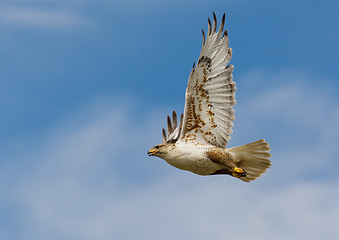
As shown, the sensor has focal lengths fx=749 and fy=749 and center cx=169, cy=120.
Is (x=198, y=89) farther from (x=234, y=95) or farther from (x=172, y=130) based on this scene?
(x=172, y=130)

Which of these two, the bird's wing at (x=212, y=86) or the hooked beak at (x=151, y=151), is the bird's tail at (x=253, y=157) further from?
the hooked beak at (x=151, y=151)

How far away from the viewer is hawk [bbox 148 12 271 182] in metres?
16.1

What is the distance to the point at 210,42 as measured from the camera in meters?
16.1

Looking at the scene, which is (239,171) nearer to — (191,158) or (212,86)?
(191,158)

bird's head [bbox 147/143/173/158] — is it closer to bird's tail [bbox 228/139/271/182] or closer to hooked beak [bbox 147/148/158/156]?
hooked beak [bbox 147/148/158/156]

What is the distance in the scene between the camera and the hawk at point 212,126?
1608cm

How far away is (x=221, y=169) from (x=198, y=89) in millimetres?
1858

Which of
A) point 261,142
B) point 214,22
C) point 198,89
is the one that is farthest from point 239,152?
point 214,22

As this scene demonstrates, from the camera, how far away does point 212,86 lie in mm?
16109

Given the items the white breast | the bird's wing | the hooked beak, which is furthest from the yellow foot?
the hooked beak

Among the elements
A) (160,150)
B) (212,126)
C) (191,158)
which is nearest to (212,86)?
(212,126)

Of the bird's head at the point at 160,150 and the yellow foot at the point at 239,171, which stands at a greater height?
the bird's head at the point at 160,150

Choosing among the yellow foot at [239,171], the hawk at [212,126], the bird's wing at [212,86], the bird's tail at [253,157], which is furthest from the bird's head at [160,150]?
the yellow foot at [239,171]

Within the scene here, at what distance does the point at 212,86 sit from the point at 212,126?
942mm
